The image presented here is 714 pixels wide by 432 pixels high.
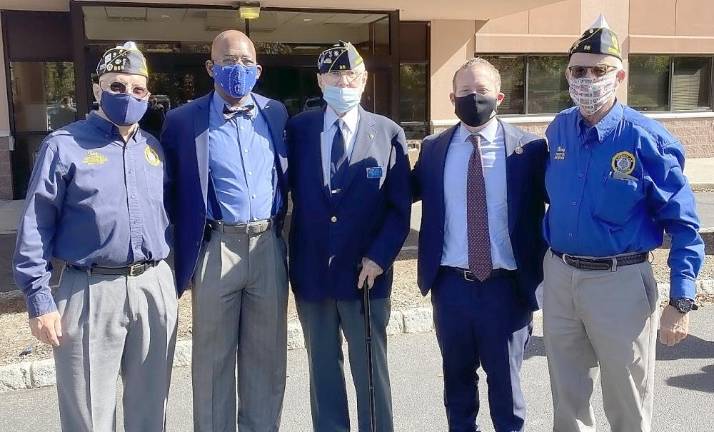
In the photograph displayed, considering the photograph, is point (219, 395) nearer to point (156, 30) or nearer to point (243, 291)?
point (243, 291)

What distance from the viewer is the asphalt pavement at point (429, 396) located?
14.4ft

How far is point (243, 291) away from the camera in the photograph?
378 centimetres

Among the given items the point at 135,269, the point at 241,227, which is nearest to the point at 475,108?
the point at 241,227

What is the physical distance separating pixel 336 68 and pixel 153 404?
1951 millimetres

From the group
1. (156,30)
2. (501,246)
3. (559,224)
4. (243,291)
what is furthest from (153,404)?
(156,30)

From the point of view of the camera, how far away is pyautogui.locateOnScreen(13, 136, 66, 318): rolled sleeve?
3160mm

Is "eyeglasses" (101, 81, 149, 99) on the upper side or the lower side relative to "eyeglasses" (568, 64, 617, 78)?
lower

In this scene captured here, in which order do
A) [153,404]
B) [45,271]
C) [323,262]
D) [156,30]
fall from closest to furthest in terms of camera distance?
[45,271]
[153,404]
[323,262]
[156,30]

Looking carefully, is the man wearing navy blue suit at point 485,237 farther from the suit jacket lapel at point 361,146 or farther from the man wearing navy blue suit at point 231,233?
the man wearing navy blue suit at point 231,233

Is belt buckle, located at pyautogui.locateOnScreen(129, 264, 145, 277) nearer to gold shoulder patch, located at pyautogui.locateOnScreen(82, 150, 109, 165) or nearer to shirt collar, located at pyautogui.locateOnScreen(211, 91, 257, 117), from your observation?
gold shoulder patch, located at pyautogui.locateOnScreen(82, 150, 109, 165)

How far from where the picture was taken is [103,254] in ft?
10.7

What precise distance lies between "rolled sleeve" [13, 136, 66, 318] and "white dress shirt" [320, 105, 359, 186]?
50.6 inches

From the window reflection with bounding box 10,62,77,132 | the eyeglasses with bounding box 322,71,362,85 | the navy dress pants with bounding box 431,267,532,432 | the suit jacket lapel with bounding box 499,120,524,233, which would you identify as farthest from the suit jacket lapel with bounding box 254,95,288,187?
the window reflection with bounding box 10,62,77,132

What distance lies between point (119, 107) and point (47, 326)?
105 centimetres
